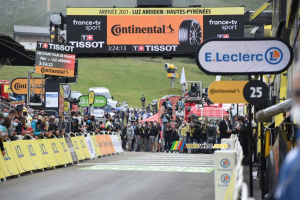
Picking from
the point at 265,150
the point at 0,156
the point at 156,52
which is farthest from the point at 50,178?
the point at 156,52

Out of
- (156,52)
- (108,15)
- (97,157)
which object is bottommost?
(97,157)

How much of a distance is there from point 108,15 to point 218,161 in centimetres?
2383

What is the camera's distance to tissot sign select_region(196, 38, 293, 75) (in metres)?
10.4

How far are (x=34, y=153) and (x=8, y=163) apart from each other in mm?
2332

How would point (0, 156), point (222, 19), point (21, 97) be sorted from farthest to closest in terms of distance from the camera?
point (21, 97)
point (222, 19)
point (0, 156)

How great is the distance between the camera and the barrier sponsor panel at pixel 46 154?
2030cm

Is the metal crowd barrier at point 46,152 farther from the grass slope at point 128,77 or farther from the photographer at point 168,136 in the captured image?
the grass slope at point 128,77

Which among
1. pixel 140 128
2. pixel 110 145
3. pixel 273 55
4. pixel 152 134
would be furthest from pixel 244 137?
pixel 140 128

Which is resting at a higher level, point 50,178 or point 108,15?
point 108,15

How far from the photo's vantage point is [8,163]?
56.5 feet

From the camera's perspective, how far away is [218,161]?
434 inches

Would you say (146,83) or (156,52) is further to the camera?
(146,83)

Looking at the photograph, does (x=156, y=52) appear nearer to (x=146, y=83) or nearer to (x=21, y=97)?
(x=21, y=97)

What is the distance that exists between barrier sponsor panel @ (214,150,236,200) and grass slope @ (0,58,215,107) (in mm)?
95808
